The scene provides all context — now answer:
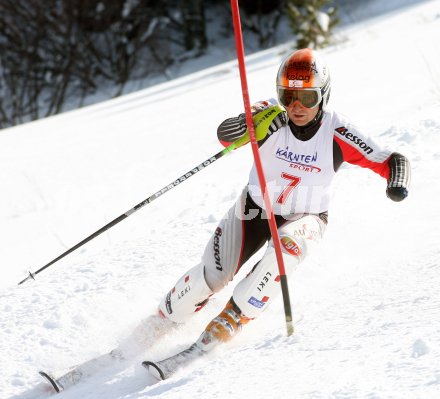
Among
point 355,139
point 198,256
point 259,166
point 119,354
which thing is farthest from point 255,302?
point 198,256

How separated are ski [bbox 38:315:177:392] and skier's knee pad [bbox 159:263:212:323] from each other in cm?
10

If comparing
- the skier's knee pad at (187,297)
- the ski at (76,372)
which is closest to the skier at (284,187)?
the skier's knee pad at (187,297)

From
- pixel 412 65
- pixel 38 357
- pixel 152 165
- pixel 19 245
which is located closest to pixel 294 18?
pixel 412 65

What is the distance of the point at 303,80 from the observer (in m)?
3.49

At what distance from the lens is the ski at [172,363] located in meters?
3.25

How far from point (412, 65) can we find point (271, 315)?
622 cm

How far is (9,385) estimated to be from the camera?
362cm

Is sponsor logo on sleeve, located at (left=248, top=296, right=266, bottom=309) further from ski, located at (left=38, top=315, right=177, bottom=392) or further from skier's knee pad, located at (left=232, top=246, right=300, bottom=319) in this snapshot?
ski, located at (left=38, top=315, right=177, bottom=392)

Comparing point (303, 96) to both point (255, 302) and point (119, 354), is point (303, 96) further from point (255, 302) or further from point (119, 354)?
point (119, 354)

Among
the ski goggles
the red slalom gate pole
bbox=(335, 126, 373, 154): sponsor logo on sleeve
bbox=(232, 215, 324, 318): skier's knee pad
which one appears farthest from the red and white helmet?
bbox=(232, 215, 324, 318): skier's knee pad

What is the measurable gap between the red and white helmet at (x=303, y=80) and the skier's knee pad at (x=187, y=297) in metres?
1.00

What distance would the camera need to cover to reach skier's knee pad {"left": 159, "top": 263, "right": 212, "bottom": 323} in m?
3.70

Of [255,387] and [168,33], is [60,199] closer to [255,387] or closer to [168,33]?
[255,387]

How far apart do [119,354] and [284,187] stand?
4.03 ft
